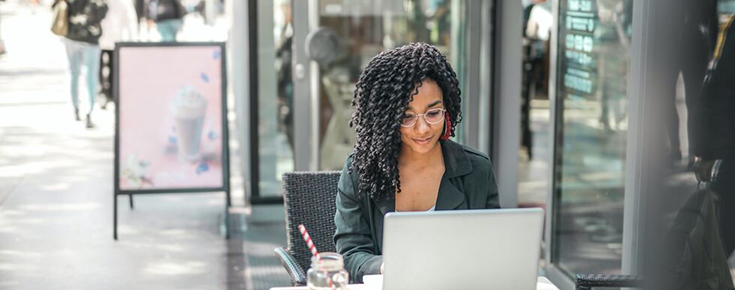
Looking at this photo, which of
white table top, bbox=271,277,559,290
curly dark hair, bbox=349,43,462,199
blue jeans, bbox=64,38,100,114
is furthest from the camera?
blue jeans, bbox=64,38,100,114

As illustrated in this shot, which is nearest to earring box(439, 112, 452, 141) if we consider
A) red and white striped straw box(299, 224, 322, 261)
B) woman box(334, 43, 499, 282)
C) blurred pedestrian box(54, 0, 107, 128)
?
woman box(334, 43, 499, 282)

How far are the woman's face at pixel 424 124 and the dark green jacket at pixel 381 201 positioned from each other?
0.42ft

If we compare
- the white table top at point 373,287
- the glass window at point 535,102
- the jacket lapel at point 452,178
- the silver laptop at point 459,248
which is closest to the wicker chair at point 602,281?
the white table top at point 373,287

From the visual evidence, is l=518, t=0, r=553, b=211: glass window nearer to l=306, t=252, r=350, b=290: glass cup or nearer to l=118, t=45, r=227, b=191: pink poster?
l=118, t=45, r=227, b=191: pink poster

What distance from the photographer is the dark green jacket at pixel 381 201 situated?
2756mm

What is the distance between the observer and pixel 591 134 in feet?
14.4

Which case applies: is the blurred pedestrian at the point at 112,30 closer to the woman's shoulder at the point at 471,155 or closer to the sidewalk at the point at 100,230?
the sidewalk at the point at 100,230

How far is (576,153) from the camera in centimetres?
454

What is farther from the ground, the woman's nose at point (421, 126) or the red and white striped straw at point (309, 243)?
the woman's nose at point (421, 126)

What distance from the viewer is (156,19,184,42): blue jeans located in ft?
32.6

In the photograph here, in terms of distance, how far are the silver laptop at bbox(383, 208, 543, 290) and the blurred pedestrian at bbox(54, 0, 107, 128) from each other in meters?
7.27

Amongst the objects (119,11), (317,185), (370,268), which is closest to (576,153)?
(317,185)

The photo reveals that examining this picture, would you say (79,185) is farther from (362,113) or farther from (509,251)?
(509,251)

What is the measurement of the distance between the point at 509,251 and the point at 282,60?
3.88 m
